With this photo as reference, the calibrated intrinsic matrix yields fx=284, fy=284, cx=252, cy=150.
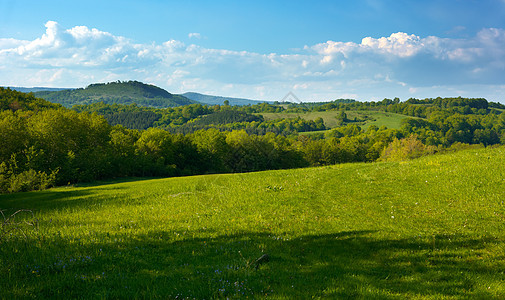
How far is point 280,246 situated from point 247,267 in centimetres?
286

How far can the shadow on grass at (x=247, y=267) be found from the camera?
22.5 feet

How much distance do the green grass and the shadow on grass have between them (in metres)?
0.04

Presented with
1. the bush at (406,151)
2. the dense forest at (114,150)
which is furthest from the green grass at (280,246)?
the bush at (406,151)

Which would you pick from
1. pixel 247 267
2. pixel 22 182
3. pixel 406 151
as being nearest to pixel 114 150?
pixel 22 182

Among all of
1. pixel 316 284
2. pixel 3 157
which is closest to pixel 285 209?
pixel 316 284

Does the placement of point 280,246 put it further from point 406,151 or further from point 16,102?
point 16,102

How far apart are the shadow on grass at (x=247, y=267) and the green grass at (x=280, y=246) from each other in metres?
0.04

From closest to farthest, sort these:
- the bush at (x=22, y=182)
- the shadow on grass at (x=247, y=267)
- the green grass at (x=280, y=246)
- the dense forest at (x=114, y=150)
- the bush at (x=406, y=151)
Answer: the shadow on grass at (x=247, y=267) < the green grass at (x=280, y=246) < the bush at (x=22, y=182) < the dense forest at (x=114, y=150) < the bush at (x=406, y=151)

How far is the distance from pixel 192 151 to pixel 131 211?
305 ft

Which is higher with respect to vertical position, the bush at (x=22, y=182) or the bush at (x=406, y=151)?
the bush at (x=406, y=151)

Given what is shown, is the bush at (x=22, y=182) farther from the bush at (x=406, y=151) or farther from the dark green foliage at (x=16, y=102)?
the bush at (x=406, y=151)

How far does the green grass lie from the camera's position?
713cm

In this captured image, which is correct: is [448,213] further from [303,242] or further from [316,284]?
[316,284]

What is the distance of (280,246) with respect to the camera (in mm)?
10883
